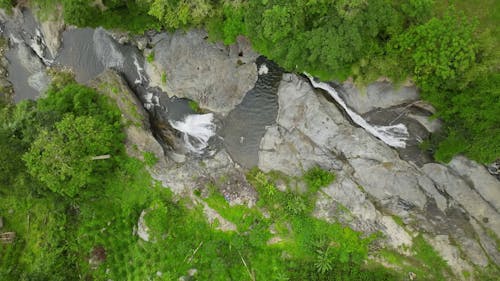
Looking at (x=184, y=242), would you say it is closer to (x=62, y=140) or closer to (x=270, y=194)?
(x=270, y=194)

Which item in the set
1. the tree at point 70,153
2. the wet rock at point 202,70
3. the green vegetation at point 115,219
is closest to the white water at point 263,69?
the wet rock at point 202,70

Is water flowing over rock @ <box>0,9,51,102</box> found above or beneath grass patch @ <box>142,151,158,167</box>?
above

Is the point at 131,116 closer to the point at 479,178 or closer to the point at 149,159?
the point at 149,159

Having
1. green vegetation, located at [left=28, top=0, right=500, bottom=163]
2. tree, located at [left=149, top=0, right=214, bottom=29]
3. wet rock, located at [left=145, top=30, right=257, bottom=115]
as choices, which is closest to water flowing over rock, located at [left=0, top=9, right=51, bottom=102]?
wet rock, located at [left=145, top=30, right=257, bottom=115]

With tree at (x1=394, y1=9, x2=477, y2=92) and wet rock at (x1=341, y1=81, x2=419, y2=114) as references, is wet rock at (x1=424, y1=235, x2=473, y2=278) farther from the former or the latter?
tree at (x1=394, y1=9, x2=477, y2=92)

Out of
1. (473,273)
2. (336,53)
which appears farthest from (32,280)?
(473,273)

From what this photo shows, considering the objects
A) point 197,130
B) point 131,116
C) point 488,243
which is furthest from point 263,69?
point 488,243

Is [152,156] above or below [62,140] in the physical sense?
below
